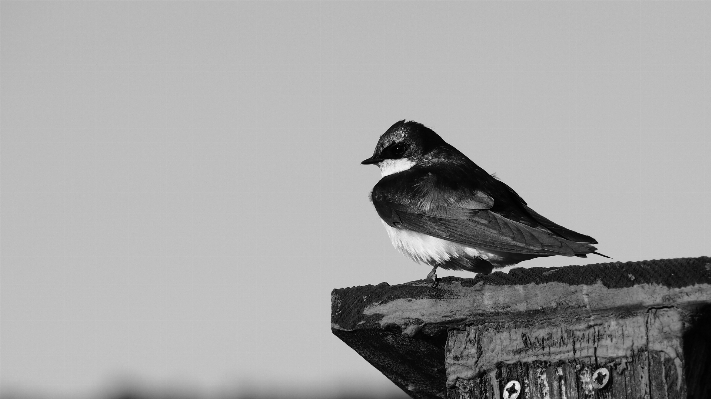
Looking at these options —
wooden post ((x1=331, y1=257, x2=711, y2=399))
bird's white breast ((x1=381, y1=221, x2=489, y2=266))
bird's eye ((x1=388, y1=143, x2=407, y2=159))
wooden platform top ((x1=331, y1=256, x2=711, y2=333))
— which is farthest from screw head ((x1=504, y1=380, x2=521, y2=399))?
bird's eye ((x1=388, y1=143, x2=407, y2=159))

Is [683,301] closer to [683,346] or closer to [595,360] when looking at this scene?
[683,346]

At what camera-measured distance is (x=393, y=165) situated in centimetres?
665

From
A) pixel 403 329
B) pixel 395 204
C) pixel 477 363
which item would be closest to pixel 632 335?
pixel 477 363

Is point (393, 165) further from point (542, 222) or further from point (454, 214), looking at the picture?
point (542, 222)

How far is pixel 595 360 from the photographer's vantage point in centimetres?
326

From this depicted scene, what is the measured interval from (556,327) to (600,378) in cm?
22

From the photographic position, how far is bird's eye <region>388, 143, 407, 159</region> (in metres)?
6.62

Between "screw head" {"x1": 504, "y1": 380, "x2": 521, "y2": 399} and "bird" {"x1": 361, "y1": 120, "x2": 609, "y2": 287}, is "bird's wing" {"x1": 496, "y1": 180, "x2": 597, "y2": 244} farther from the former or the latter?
"screw head" {"x1": 504, "y1": 380, "x2": 521, "y2": 399}

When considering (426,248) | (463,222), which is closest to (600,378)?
(463,222)

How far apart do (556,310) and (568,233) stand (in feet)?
4.38

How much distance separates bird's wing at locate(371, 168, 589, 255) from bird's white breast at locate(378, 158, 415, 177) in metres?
0.54

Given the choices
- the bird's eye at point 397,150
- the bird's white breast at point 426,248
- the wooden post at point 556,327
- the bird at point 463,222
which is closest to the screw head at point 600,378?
the wooden post at point 556,327

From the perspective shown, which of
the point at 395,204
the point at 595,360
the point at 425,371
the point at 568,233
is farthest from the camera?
the point at 395,204

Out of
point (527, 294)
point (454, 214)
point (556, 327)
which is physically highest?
point (454, 214)
